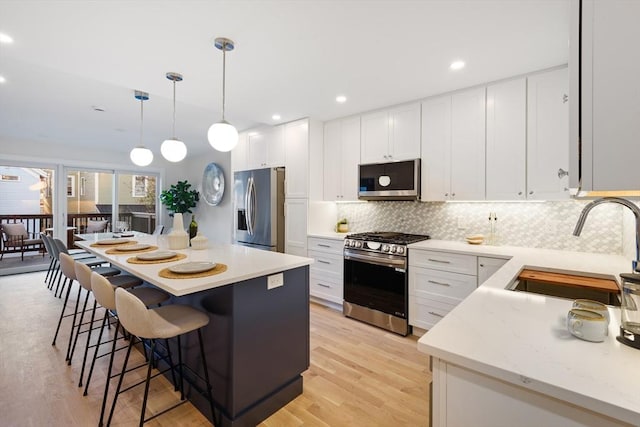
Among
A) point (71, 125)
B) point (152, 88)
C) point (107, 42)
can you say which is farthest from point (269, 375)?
point (71, 125)

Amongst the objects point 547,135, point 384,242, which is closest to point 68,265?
point 384,242

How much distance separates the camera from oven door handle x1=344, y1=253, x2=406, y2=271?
2980mm

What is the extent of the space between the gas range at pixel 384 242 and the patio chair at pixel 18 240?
6278mm

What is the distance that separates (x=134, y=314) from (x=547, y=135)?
326 cm

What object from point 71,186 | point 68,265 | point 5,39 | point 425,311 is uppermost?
point 5,39

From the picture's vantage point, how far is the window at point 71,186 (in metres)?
6.01

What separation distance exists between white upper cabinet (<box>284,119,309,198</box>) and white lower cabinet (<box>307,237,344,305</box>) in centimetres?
70

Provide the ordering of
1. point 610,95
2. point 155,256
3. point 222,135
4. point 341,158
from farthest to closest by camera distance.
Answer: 1. point 341,158
2. point 222,135
3. point 155,256
4. point 610,95

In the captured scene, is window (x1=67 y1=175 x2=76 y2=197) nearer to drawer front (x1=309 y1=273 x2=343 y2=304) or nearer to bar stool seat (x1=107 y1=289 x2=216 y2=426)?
drawer front (x1=309 y1=273 x2=343 y2=304)

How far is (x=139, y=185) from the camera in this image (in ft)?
23.1

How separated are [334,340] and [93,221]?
6192 mm

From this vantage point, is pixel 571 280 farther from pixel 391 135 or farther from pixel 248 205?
pixel 248 205

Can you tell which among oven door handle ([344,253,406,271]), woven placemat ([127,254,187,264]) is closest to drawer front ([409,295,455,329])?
oven door handle ([344,253,406,271])

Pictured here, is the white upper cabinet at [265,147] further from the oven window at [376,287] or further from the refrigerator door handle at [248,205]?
the oven window at [376,287]
